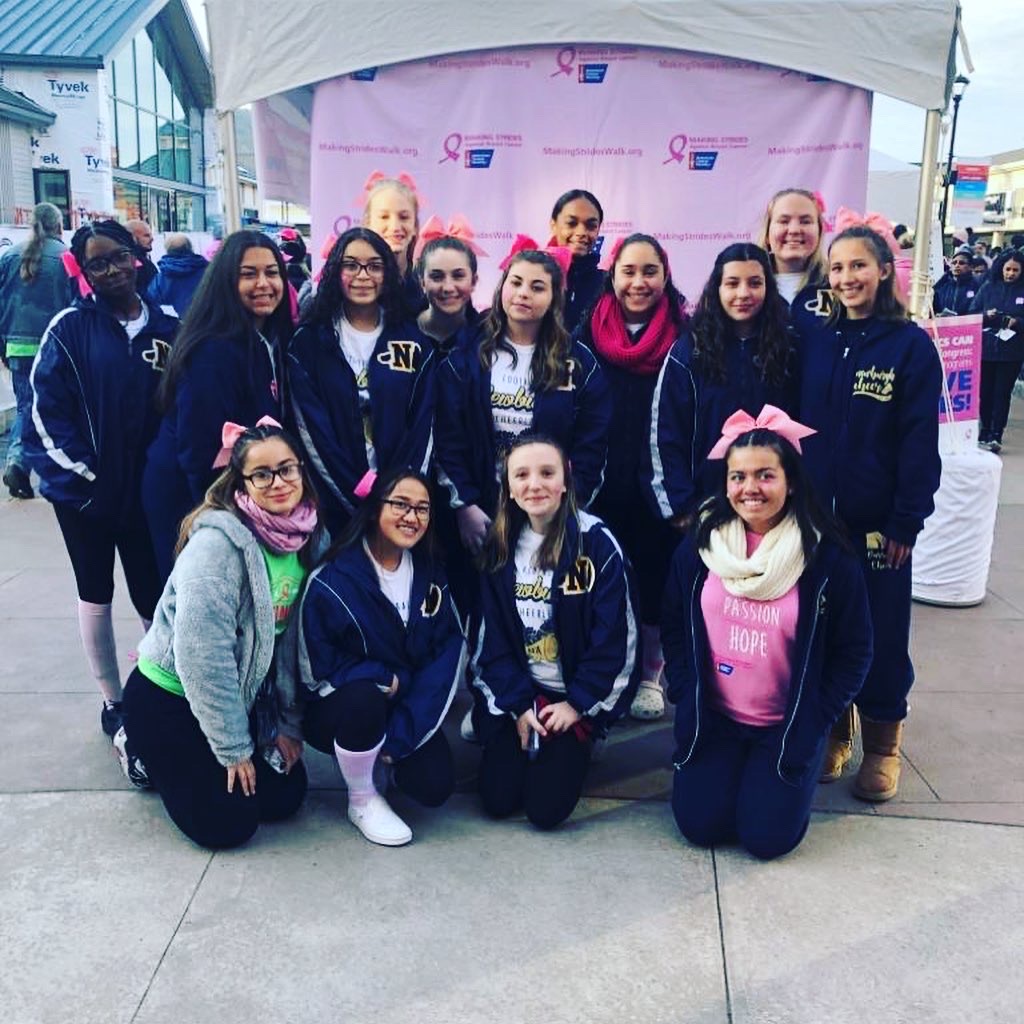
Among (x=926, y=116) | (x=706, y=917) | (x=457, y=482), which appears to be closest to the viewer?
(x=706, y=917)

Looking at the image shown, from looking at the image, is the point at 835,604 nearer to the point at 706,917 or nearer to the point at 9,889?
the point at 706,917

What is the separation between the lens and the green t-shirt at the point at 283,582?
3.11 meters

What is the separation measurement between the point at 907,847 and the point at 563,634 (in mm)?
1173

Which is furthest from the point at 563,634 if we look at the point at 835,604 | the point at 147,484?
the point at 147,484

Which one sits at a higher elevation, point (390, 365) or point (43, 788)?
point (390, 365)

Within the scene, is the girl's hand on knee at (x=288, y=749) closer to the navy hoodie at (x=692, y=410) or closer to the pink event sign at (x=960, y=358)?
the navy hoodie at (x=692, y=410)

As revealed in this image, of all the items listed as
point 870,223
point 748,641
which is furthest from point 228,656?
point 870,223

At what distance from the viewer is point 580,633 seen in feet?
10.8

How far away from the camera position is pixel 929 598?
520cm

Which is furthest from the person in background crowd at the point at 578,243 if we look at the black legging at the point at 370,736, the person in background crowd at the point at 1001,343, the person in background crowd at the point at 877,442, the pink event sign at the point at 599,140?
the person in background crowd at the point at 1001,343

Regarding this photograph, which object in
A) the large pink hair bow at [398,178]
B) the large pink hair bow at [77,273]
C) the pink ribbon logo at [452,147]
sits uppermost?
the pink ribbon logo at [452,147]

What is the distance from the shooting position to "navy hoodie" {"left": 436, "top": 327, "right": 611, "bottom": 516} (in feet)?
11.4

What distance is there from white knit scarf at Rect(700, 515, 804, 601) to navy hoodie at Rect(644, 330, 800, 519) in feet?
1.37

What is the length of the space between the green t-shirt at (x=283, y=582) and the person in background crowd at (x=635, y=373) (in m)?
1.14
